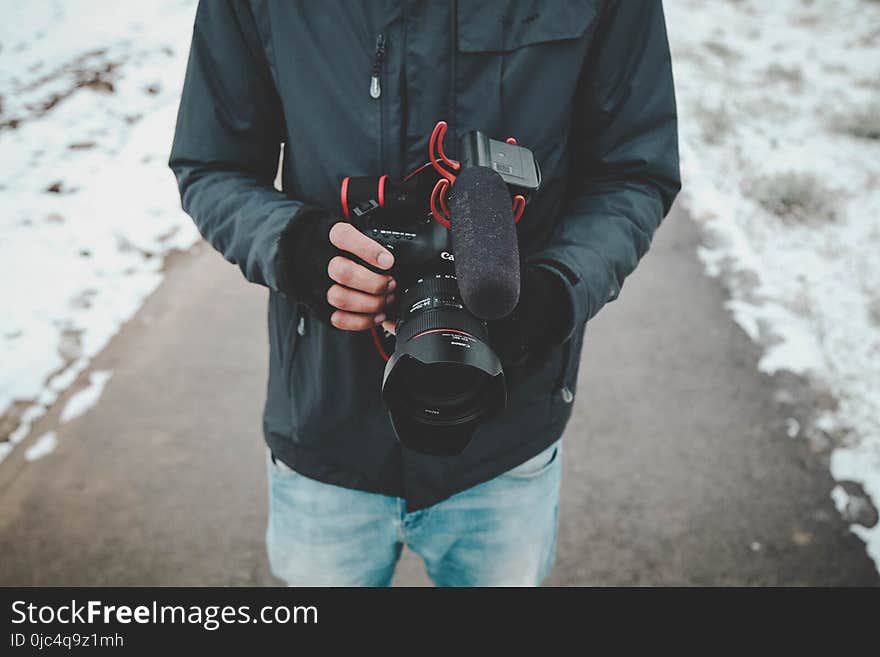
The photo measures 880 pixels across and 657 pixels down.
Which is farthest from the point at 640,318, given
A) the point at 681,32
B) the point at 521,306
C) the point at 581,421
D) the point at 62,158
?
the point at 681,32

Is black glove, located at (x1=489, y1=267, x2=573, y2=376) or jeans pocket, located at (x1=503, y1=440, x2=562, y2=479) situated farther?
jeans pocket, located at (x1=503, y1=440, x2=562, y2=479)

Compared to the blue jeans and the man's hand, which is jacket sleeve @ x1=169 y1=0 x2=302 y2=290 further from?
the blue jeans

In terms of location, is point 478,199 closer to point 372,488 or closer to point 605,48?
point 605,48

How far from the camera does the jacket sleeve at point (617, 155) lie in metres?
1.02

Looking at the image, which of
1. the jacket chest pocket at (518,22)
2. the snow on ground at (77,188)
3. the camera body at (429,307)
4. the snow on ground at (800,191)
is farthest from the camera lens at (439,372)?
the snow on ground at (77,188)

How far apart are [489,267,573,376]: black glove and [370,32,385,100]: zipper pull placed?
1.24 ft

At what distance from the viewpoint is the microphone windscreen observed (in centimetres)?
76

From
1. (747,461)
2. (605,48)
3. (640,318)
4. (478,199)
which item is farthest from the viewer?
(640,318)

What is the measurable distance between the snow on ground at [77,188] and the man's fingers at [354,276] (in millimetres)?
2071

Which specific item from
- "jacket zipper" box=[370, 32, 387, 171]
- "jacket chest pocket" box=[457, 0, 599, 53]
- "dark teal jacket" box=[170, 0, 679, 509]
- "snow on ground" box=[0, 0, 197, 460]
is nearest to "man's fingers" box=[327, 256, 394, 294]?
"dark teal jacket" box=[170, 0, 679, 509]

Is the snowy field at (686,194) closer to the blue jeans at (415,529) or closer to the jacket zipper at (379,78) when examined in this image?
the blue jeans at (415,529)

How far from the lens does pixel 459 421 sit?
3.01 ft

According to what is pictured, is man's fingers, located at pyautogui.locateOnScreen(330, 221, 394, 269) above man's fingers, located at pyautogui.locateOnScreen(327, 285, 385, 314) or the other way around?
above
